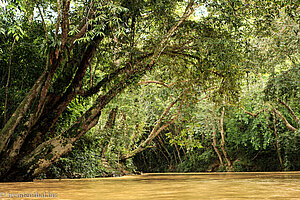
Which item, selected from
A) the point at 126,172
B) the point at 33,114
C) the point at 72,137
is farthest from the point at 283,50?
the point at 126,172

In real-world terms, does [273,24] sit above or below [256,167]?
above

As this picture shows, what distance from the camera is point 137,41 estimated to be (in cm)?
949

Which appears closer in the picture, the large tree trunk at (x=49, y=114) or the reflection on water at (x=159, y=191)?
the reflection on water at (x=159, y=191)

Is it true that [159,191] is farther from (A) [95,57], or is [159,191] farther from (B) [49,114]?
(A) [95,57]

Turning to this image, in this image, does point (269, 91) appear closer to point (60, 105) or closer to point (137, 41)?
point (137, 41)

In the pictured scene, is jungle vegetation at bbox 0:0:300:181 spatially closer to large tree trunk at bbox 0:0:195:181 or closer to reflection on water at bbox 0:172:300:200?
large tree trunk at bbox 0:0:195:181

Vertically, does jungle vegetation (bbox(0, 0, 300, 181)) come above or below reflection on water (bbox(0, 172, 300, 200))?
above

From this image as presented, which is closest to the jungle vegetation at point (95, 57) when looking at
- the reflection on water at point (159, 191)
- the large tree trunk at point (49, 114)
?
the large tree trunk at point (49, 114)

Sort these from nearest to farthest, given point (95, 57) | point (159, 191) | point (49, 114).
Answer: point (159, 191) < point (49, 114) < point (95, 57)

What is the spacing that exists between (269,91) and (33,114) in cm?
734

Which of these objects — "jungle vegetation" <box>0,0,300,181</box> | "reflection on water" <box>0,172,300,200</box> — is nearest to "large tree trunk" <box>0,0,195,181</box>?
"jungle vegetation" <box>0,0,300,181</box>

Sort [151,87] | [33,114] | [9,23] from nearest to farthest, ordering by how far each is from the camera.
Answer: [9,23] < [33,114] < [151,87]

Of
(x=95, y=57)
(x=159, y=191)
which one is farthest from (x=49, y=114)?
(x=159, y=191)

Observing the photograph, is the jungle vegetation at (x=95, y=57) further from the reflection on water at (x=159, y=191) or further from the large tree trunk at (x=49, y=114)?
the reflection on water at (x=159, y=191)
